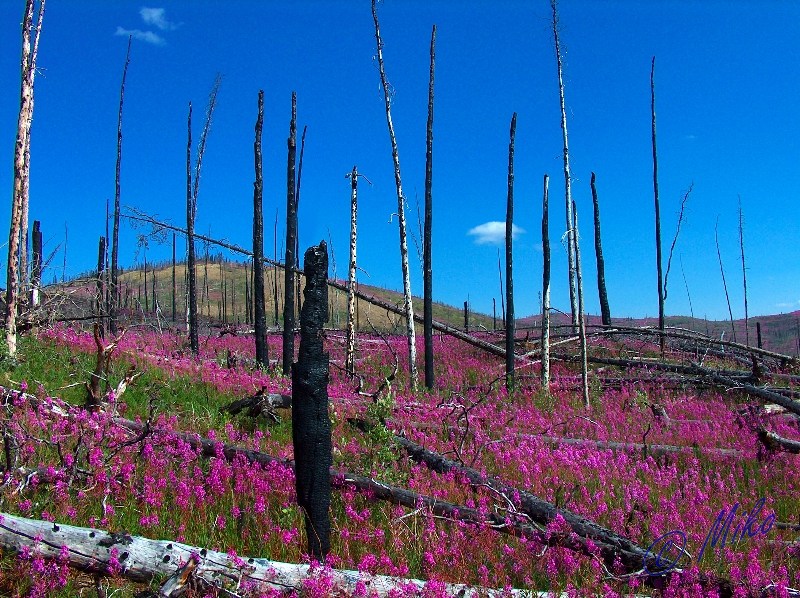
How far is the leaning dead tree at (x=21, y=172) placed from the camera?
A: 11664mm

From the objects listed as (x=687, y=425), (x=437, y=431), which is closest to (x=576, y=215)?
(x=687, y=425)

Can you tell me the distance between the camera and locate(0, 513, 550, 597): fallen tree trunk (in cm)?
363

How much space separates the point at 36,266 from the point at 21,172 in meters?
2.85

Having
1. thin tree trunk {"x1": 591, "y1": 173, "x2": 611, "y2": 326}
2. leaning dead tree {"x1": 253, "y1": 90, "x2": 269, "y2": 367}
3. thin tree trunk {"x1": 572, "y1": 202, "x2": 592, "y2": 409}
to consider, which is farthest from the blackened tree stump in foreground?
thin tree trunk {"x1": 591, "y1": 173, "x2": 611, "y2": 326}

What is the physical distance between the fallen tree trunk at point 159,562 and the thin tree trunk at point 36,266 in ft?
35.3

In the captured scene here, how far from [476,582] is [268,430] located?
4987 mm

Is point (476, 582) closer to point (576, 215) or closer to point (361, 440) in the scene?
point (361, 440)

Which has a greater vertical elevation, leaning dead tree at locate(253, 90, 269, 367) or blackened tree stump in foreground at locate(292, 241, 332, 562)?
leaning dead tree at locate(253, 90, 269, 367)

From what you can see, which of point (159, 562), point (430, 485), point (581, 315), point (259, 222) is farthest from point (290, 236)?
point (159, 562)

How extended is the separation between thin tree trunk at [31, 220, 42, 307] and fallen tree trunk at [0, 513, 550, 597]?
10755mm

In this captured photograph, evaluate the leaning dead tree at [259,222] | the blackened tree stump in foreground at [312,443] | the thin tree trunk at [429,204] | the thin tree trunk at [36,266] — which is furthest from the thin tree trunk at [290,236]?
the blackened tree stump in foreground at [312,443]

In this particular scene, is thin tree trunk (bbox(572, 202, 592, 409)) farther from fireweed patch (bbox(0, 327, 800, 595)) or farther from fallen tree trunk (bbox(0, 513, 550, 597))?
fallen tree trunk (bbox(0, 513, 550, 597))

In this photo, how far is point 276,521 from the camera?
527 centimetres

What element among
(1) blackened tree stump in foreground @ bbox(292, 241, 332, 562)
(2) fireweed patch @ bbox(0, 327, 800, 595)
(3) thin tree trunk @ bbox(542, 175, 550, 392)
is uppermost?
(3) thin tree trunk @ bbox(542, 175, 550, 392)
